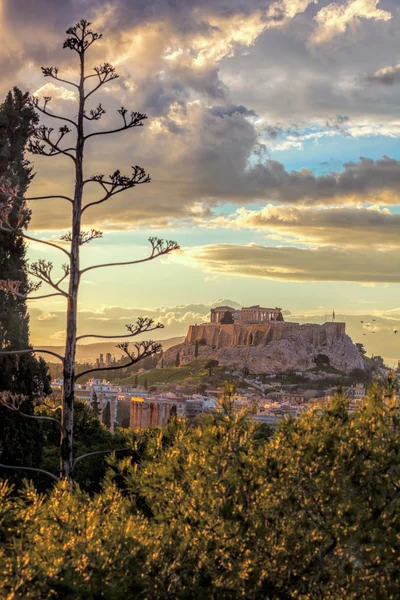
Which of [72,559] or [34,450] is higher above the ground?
[72,559]

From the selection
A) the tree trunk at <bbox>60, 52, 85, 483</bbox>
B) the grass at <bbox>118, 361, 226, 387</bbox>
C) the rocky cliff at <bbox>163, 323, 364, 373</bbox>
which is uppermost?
the tree trunk at <bbox>60, 52, 85, 483</bbox>

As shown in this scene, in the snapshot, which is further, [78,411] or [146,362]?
[146,362]

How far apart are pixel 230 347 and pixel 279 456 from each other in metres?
152

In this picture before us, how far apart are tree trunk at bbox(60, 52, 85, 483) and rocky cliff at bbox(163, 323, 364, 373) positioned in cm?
14015

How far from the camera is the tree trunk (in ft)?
30.7

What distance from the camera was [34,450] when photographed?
54.9 feet

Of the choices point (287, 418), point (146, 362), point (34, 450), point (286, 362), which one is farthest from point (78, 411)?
point (146, 362)

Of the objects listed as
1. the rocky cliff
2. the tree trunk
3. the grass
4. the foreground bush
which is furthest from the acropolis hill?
the foreground bush

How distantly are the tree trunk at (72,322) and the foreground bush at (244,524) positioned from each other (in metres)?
2.41

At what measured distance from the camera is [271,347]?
507ft

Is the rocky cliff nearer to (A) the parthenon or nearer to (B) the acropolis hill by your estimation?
(B) the acropolis hill

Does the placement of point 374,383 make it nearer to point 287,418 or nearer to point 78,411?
point 287,418

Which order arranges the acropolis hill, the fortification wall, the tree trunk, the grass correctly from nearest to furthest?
the tree trunk
the grass
the acropolis hill
the fortification wall

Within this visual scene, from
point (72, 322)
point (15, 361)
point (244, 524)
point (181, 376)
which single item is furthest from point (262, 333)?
point (244, 524)
